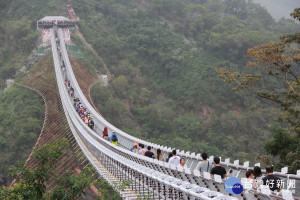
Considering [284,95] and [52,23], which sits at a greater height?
[52,23]

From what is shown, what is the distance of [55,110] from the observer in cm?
2619

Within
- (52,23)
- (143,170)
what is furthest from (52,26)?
(143,170)

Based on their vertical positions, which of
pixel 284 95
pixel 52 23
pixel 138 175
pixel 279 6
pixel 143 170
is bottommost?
pixel 138 175

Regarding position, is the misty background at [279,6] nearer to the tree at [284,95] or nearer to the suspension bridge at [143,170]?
the suspension bridge at [143,170]

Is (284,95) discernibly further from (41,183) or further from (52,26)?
(52,26)

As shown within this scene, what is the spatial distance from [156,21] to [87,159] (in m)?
43.5

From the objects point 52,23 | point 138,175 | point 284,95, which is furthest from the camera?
point 52,23

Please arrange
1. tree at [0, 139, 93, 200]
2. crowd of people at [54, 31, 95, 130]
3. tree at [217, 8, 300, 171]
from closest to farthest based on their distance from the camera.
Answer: tree at [0, 139, 93, 200], tree at [217, 8, 300, 171], crowd of people at [54, 31, 95, 130]

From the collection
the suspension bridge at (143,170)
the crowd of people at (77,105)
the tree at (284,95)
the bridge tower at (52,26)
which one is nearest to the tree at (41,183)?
the suspension bridge at (143,170)

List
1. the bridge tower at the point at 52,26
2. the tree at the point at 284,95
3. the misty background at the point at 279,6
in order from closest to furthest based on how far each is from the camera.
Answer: the tree at the point at 284,95, the bridge tower at the point at 52,26, the misty background at the point at 279,6

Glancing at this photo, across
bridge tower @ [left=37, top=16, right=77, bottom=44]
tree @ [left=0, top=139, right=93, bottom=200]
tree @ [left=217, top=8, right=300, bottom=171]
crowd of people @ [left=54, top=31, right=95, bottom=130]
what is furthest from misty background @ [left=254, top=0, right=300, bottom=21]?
tree @ [left=0, top=139, right=93, bottom=200]

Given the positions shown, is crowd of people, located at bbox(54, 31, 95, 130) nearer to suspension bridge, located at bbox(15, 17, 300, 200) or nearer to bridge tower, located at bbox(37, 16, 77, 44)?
suspension bridge, located at bbox(15, 17, 300, 200)

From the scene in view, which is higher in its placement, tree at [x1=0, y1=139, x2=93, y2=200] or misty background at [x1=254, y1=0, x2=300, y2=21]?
misty background at [x1=254, y1=0, x2=300, y2=21]

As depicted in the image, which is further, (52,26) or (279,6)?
(279,6)
